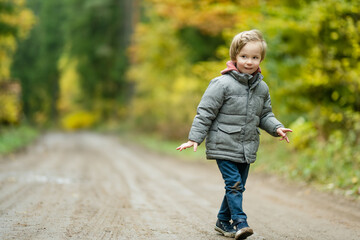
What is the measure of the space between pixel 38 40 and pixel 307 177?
4093cm

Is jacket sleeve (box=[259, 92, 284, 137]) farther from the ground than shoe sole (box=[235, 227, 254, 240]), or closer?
farther from the ground

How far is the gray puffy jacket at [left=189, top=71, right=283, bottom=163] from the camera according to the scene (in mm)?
3789

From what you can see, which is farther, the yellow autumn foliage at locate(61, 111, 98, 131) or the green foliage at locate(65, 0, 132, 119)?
the yellow autumn foliage at locate(61, 111, 98, 131)

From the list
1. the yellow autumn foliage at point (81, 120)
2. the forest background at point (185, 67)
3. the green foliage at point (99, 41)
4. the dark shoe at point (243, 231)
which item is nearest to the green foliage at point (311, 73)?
the forest background at point (185, 67)

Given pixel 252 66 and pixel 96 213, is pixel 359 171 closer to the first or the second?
pixel 252 66

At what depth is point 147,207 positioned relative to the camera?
17.2 ft

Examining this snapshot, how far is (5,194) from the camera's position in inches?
225

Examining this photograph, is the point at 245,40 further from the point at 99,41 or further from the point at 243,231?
the point at 99,41

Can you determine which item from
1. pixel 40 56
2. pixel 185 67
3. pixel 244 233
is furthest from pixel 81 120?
pixel 244 233

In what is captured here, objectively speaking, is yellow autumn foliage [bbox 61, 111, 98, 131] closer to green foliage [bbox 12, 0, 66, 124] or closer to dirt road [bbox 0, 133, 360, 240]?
green foliage [bbox 12, 0, 66, 124]

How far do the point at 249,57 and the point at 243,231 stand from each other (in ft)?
5.32

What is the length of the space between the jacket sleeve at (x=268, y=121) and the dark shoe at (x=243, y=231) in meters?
0.93

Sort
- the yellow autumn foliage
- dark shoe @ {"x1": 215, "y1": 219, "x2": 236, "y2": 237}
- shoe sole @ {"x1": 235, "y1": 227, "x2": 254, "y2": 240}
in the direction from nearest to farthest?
shoe sole @ {"x1": 235, "y1": 227, "x2": 254, "y2": 240}, dark shoe @ {"x1": 215, "y1": 219, "x2": 236, "y2": 237}, the yellow autumn foliage

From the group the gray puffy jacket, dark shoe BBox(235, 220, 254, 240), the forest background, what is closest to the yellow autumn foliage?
the forest background
